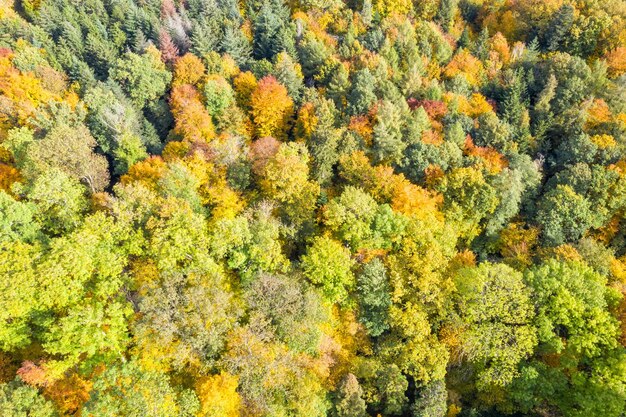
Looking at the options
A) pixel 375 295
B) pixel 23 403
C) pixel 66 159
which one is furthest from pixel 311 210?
pixel 23 403

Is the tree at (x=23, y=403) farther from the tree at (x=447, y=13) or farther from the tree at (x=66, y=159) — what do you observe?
the tree at (x=447, y=13)

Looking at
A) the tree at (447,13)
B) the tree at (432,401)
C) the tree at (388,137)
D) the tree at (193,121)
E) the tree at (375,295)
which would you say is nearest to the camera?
the tree at (432,401)

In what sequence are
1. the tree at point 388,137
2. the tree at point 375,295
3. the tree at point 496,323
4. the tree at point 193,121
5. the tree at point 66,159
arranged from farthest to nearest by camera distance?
1. the tree at point 193,121
2. the tree at point 388,137
3. the tree at point 66,159
4. the tree at point 375,295
5. the tree at point 496,323

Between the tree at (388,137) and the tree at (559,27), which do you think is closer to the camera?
the tree at (388,137)

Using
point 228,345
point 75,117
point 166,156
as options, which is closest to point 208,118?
point 166,156

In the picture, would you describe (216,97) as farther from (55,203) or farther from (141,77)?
(55,203)

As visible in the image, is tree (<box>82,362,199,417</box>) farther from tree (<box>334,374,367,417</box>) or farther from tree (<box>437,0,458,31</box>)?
tree (<box>437,0,458,31</box>)

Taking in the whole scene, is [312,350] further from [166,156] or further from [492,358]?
[166,156]

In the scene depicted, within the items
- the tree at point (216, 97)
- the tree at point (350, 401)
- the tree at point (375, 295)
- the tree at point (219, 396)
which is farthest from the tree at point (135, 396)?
the tree at point (216, 97)
